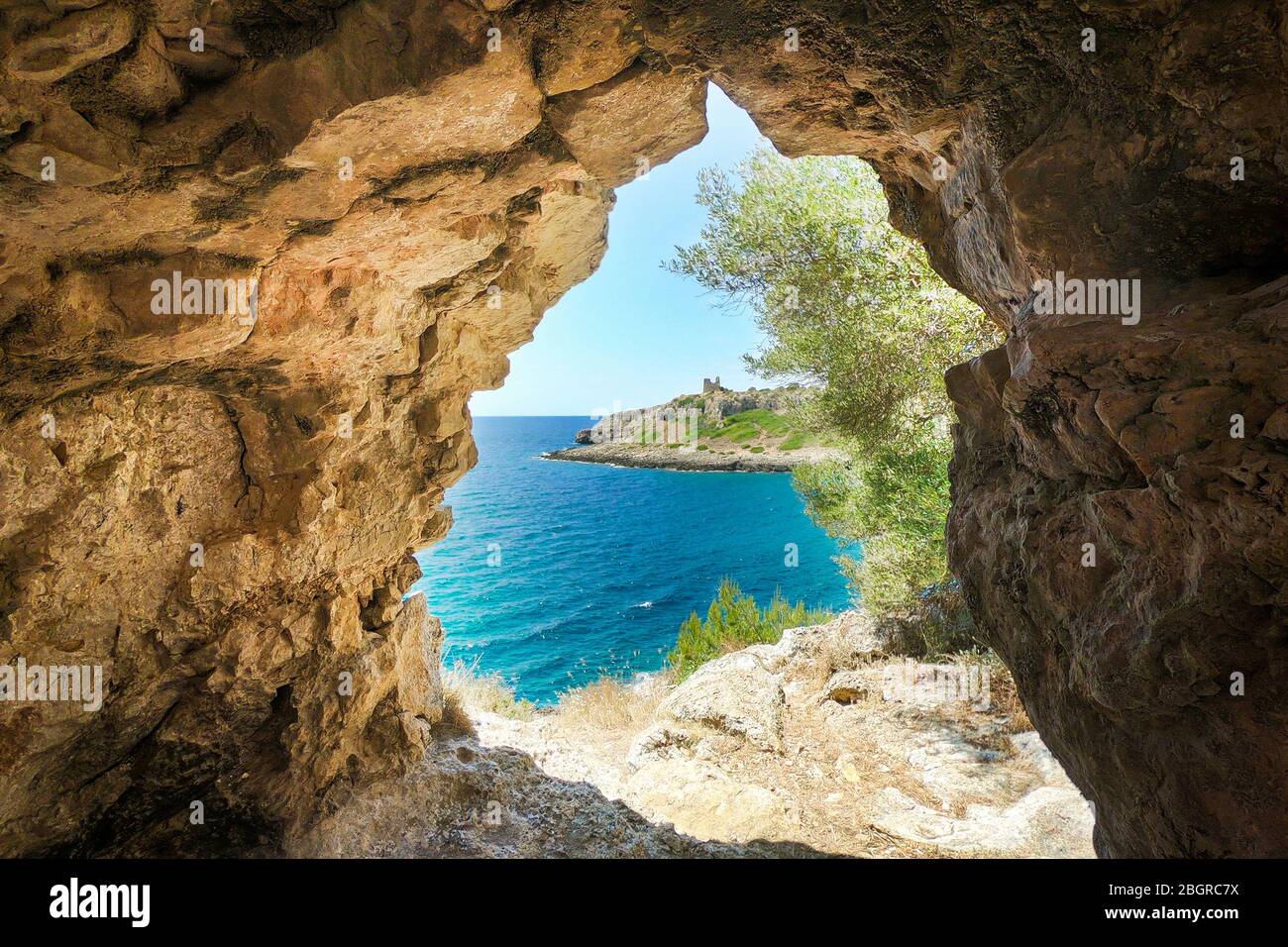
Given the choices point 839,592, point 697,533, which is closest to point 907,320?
point 839,592

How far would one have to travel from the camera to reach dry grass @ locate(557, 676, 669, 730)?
10938mm

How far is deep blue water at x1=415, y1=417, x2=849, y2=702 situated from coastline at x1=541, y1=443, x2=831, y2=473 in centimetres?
170

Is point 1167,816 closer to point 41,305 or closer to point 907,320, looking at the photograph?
point 41,305

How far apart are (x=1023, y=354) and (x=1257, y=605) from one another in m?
1.51

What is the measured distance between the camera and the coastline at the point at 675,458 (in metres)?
59.1

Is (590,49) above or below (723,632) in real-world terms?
above
